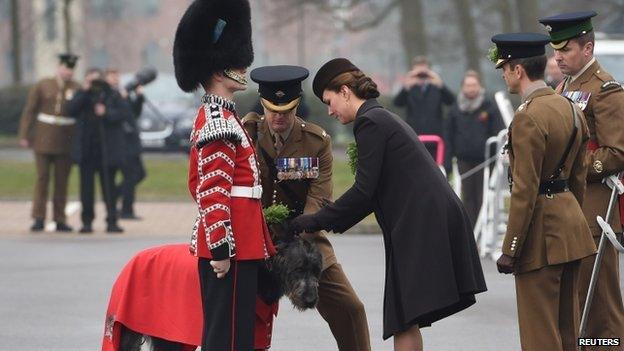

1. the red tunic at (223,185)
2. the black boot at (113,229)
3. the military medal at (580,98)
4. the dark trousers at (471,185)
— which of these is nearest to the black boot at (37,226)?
the black boot at (113,229)

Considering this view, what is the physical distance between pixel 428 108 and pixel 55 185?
15.4 feet

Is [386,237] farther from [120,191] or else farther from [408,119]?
[120,191]

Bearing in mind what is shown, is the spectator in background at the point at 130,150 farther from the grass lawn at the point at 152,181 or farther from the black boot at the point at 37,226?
the grass lawn at the point at 152,181

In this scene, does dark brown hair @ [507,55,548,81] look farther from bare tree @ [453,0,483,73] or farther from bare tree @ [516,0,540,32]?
bare tree @ [453,0,483,73]

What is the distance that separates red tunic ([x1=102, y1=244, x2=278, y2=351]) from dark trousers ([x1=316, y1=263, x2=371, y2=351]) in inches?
20.0

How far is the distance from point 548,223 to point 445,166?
8.79m

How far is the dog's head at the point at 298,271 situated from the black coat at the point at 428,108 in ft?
35.5

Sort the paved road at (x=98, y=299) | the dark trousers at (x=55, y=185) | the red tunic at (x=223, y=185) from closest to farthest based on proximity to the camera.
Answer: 1. the red tunic at (x=223, y=185)
2. the paved road at (x=98, y=299)
3. the dark trousers at (x=55, y=185)

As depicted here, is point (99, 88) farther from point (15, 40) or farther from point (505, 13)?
point (15, 40)

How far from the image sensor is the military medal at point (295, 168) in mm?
8094

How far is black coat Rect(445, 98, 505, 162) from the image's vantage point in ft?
52.9

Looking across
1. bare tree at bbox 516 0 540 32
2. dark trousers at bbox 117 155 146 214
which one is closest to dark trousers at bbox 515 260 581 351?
dark trousers at bbox 117 155 146 214

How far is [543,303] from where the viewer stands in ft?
24.6

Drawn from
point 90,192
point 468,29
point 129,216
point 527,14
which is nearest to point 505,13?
point 468,29
